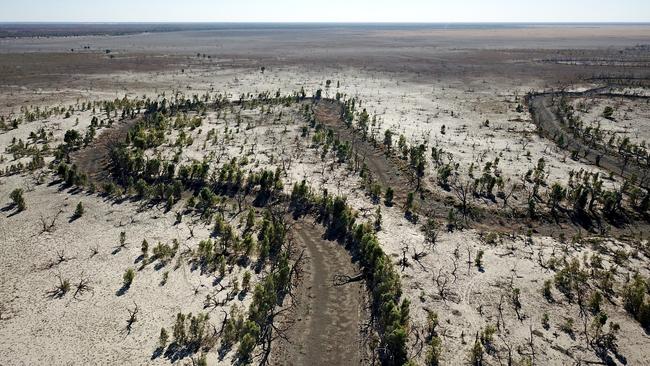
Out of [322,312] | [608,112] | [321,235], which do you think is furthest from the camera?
[608,112]

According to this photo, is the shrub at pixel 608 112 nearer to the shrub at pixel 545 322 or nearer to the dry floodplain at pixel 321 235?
the dry floodplain at pixel 321 235

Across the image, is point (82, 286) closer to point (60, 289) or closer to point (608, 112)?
point (60, 289)

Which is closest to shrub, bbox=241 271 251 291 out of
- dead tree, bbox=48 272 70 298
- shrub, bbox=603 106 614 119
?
dead tree, bbox=48 272 70 298

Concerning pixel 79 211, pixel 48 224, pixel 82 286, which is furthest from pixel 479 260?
pixel 48 224

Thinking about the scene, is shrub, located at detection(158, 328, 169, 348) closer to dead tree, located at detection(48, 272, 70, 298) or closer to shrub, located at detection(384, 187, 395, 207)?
dead tree, located at detection(48, 272, 70, 298)

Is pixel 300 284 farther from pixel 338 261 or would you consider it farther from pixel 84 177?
pixel 84 177

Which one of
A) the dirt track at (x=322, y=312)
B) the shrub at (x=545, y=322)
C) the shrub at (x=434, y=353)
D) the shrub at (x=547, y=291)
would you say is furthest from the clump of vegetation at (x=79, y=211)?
the shrub at (x=547, y=291)

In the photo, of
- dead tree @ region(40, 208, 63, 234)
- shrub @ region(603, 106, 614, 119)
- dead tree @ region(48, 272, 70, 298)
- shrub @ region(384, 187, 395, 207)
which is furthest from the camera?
shrub @ region(603, 106, 614, 119)

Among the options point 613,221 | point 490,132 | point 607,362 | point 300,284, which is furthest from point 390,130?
point 607,362
